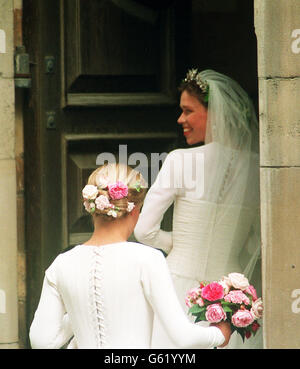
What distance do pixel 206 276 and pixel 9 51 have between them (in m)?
1.58

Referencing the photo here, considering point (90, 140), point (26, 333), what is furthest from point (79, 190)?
point (26, 333)

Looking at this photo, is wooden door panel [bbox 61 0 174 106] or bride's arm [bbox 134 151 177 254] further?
wooden door panel [bbox 61 0 174 106]

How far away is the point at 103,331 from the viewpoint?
4.74 metres

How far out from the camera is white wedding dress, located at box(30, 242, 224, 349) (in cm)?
469

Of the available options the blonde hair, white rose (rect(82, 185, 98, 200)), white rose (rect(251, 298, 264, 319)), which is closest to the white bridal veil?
white rose (rect(251, 298, 264, 319))

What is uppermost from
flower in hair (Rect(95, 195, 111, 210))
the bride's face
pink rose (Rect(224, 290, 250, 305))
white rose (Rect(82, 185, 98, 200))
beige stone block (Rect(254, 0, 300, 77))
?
beige stone block (Rect(254, 0, 300, 77))

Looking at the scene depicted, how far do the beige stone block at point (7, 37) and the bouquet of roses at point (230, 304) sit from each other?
1.51 metres

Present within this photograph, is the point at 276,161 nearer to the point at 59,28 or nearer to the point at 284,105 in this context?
the point at 284,105

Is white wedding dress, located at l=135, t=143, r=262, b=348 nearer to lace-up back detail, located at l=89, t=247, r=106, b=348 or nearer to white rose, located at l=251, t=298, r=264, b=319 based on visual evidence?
white rose, located at l=251, t=298, r=264, b=319

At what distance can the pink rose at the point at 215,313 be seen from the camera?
5.04 m

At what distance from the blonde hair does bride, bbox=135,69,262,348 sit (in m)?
1.08

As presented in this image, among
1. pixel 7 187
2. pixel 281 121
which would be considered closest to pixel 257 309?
pixel 281 121

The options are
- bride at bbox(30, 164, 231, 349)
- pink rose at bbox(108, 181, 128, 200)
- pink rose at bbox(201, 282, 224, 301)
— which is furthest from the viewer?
pink rose at bbox(201, 282, 224, 301)

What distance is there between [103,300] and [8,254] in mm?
1125
